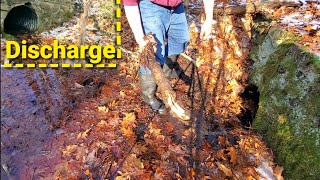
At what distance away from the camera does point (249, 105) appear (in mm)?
4184

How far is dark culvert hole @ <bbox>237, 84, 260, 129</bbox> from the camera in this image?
390cm

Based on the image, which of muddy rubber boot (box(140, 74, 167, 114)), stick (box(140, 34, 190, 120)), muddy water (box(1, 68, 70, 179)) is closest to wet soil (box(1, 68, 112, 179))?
muddy water (box(1, 68, 70, 179))

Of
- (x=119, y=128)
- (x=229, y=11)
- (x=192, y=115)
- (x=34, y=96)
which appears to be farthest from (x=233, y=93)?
(x=34, y=96)

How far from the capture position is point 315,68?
2846 millimetres

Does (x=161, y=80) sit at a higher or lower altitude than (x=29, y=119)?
higher

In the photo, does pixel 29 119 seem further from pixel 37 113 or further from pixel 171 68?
pixel 171 68

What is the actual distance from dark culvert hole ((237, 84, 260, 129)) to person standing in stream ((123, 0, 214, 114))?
1.20 meters


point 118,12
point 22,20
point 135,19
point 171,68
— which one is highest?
point 118,12

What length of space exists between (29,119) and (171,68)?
→ 225 centimetres

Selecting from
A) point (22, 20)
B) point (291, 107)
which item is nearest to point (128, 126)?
point (291, 107)

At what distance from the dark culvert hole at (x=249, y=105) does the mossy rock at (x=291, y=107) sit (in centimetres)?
28

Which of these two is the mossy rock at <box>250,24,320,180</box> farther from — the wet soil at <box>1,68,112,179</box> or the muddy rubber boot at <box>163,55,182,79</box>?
the wet soil at <box>1,68,112,179</box>

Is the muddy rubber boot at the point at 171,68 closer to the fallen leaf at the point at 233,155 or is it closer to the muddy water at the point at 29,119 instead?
the muddy water at the point at 29,119

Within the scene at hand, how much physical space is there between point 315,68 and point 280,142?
913 mm
